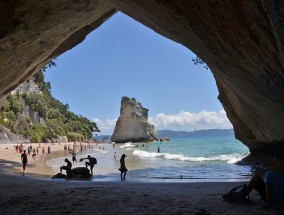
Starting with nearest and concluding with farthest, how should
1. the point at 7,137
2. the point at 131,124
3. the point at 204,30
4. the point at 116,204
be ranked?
the point at 204,30, the point at 116,204, the point at 7,137, the point at 131,124

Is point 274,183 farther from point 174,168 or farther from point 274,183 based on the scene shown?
point 174,168

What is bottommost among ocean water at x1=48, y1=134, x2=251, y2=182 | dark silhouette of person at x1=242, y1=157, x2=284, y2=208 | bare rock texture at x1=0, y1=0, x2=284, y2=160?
ocean water at x1=48, y1=134, x2=251, y2=182

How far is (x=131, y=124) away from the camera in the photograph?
123 meters

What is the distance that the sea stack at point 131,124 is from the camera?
122 metres

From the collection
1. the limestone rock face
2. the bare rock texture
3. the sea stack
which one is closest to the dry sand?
the bare rock texture

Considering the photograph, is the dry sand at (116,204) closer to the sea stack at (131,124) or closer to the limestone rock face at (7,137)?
the limestone rock face at (7,137)

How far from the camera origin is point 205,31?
689 cm

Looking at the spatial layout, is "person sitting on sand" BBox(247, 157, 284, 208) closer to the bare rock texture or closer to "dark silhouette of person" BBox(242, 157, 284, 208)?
"dark silhouette of person" BBox(242, 157, 284, 208)

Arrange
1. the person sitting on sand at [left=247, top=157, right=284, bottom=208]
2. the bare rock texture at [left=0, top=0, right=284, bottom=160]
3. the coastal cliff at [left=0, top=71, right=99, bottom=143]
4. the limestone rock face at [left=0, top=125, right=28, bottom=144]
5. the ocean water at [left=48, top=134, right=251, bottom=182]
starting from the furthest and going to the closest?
the coastal cliff at [left=0, top=71, right=99, bottom=143] < the limestone rock face at [left=0, top=125, right=28, bottom=144] < the ocean water at [left=48, top=134, right=251, bottom=182] < the person sitting on sand at [left=247, top=157, right=284, bottom=208] < the bare rock texture at [left=0, top=0, right=284, bottom=160]

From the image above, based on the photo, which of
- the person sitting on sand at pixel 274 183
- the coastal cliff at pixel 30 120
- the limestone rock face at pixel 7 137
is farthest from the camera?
the coastal cliff at pixel 30 120

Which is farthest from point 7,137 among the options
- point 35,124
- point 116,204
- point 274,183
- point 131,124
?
point 131,124

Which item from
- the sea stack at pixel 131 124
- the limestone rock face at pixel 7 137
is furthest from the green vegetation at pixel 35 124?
the sea stack at pixel 131 124

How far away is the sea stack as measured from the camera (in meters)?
122

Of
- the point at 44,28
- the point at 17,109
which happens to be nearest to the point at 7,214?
the point at 44,28
